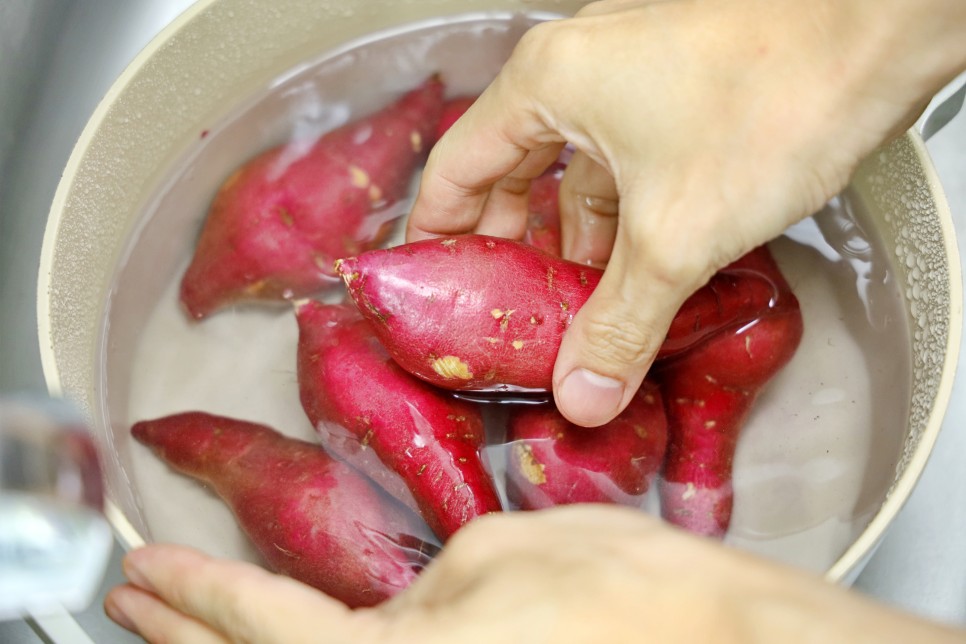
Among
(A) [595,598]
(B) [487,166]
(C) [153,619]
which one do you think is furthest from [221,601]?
(B) [487,166]

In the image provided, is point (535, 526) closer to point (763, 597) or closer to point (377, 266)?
point (763, 597)

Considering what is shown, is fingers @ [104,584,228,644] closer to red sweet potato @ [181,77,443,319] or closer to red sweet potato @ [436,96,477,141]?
red sweet potato @ [181,77,443,319]

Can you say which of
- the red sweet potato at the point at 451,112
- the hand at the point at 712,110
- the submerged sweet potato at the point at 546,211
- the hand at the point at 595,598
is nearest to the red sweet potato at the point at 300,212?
the red sweet potato at the point at 451,112

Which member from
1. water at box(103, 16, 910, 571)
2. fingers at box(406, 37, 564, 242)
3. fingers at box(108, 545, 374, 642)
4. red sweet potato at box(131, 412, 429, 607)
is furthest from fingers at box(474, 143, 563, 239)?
fingers at box(108, 545, 374, 642)

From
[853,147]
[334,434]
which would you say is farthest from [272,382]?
[853,147]

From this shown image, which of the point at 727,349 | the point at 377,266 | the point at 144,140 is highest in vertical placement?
the point at 144,140

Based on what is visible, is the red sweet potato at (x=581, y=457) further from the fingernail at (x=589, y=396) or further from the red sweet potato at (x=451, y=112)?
the red sweet potato at (x=451, y=112)

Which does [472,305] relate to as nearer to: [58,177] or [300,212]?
[300,212]
